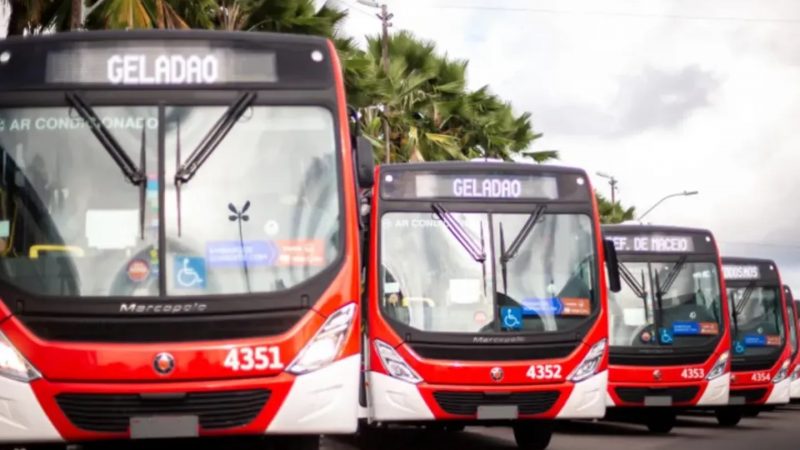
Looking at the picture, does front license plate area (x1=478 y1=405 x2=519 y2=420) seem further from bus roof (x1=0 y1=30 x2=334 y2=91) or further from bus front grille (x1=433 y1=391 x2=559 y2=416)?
bus roof (x1=0 y1=30 x2=334 y2=91)

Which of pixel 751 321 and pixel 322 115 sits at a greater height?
pixel 322 115

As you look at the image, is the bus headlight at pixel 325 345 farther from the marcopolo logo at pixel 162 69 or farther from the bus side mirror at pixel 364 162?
the marcopolo logo at pixel 162 69

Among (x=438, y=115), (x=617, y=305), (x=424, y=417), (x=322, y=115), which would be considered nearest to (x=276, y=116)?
(x=322, y=115)

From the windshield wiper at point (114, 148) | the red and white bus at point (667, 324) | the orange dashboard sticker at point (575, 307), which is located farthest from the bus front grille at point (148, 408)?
the red and white bus at point (667, 324)

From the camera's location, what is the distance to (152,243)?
8469mm

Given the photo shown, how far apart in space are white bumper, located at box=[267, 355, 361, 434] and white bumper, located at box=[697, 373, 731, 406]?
10.2m

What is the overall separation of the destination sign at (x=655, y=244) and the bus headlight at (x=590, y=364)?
552cm

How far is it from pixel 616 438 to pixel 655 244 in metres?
2.79

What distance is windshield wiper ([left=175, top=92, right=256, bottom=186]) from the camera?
8.60 m

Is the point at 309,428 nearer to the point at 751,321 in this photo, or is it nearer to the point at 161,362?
the point at 161,362

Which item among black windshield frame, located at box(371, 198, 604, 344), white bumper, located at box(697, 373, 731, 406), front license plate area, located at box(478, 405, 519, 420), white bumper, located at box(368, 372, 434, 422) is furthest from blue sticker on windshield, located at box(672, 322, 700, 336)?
white bumper, located at box(368, 372, 434, 422)

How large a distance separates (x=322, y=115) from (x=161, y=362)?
1.94m

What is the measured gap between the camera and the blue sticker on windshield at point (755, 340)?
2247 centimetres

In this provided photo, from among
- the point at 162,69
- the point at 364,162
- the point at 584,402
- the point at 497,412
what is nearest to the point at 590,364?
the point at 584,402
